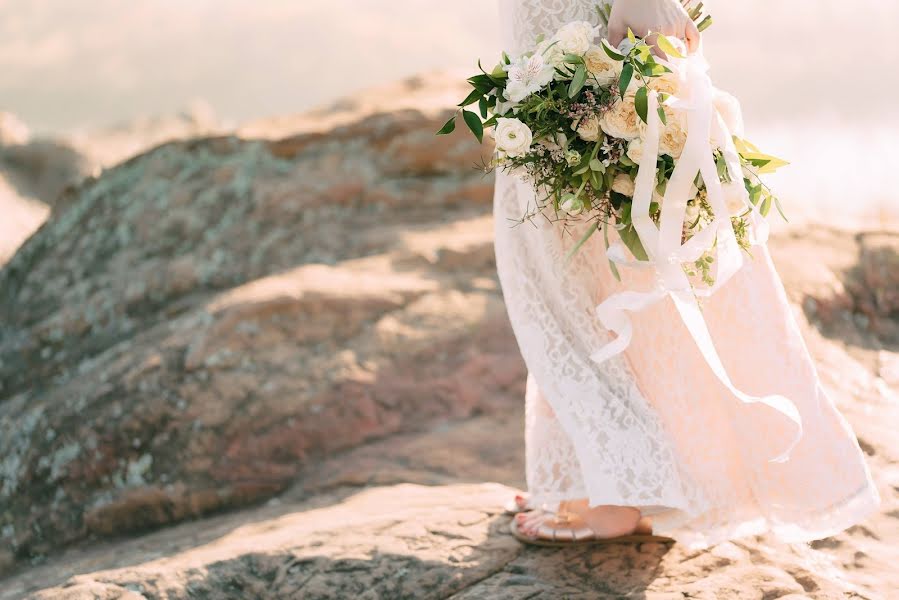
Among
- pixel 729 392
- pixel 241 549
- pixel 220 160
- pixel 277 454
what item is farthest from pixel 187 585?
pixel 220 160

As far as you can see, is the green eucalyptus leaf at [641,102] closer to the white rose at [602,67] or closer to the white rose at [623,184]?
the white rose at [602,67]

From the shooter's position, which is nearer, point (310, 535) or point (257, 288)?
point (310, 535)

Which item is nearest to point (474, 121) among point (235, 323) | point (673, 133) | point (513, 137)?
point (513, 137)

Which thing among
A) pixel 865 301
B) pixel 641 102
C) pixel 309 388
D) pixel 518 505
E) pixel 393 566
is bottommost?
pixel 393 566

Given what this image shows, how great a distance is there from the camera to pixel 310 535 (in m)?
3.35

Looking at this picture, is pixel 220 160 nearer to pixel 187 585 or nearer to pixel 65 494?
pixel 65 494

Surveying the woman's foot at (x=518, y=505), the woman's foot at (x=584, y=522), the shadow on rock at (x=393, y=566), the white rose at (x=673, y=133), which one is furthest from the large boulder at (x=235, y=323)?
the white rose at (x=673, y=133)

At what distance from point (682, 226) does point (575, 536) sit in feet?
3.42

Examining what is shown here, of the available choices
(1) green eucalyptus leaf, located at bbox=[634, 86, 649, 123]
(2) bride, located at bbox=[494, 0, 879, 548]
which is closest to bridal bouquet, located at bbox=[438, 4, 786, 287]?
(1) green eucalyptus leaf, located at bbox=[634, 86, 649, 123]

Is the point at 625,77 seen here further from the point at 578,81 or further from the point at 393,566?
the point at 393,566

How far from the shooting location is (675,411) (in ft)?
9.77

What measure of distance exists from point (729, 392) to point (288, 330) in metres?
2.21

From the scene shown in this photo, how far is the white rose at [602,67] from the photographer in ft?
8.82

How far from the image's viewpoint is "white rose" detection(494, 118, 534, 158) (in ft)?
8.75
